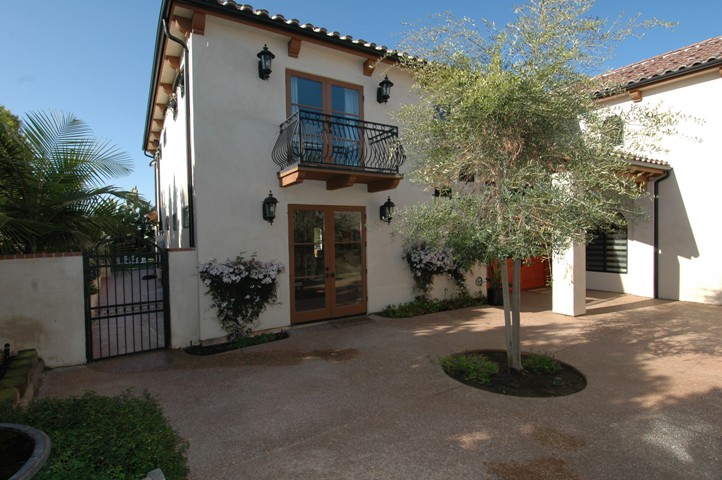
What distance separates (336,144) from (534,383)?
5607 millimetres

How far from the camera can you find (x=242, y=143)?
23.3 feet

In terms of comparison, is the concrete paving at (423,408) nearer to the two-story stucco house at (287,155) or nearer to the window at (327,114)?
the two-story stucco house at (287,155)

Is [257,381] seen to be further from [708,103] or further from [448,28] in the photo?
[708,103]

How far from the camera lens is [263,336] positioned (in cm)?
701

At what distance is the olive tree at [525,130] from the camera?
418 cm

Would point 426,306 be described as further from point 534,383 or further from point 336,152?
point 534,383

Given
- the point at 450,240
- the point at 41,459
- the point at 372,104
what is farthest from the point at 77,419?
the point at 372,104

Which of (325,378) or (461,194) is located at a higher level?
(461,194)

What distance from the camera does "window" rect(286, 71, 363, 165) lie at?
7.56m

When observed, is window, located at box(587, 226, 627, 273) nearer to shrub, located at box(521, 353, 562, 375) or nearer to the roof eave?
the roof eave

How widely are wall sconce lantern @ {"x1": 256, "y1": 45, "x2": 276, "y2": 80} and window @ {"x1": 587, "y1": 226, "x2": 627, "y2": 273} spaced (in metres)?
9.67

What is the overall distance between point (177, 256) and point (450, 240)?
4564mm

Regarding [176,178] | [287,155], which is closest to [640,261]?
[287,155]

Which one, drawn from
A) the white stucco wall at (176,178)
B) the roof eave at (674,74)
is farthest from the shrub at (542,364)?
the white stucco wall at (176,178)
